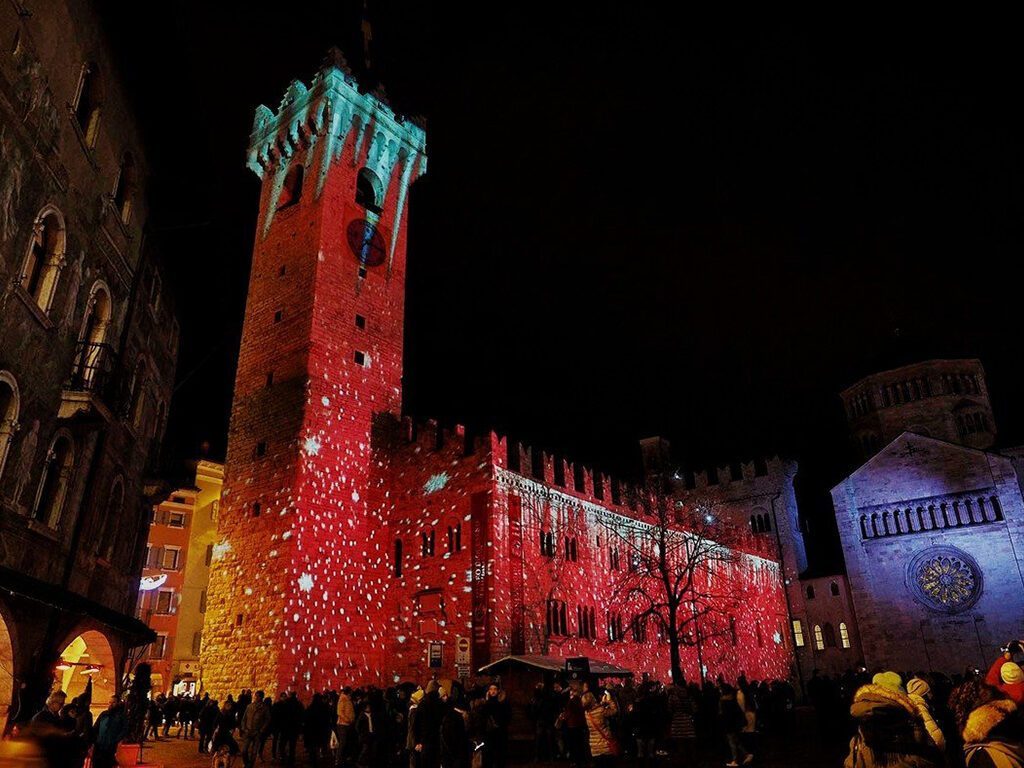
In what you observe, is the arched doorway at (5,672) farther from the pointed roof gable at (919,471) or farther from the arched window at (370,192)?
the pointed roof gable at (919,471)

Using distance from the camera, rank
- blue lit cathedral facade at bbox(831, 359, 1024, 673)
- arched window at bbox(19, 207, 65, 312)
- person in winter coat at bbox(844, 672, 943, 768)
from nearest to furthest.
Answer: person in winter coat at bbox(844, 672, 943, 768) < arched window at bbox(19, 207, 65, 312) < blue lit cathedral facade at bbox(831, 359, 1024, 673)

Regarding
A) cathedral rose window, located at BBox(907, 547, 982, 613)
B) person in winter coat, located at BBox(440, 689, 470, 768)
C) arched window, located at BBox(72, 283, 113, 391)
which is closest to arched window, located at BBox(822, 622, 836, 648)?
cathedral rose window, located at BBox(907, 547, 982, 613)

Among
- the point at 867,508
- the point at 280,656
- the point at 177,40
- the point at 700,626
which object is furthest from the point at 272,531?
the point at 867,508

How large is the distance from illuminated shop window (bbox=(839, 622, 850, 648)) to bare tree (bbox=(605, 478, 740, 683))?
7.79m

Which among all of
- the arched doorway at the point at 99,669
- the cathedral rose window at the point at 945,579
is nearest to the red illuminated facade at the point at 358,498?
the arched doorway at the point at 99,669

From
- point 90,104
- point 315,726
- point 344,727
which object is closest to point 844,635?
point 315,726

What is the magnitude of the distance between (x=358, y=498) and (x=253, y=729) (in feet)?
44.0

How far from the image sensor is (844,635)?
4078 cm

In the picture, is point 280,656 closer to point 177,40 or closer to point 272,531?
point 272,531

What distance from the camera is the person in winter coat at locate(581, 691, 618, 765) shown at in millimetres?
11141

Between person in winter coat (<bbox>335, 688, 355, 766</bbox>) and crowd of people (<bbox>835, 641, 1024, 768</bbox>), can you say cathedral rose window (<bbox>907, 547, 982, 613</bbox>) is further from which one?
crowd of people (<bbox>835, 641, 1024, 768</bbox>)

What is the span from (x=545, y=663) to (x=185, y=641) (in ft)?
72.8

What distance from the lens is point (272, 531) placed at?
25.0m

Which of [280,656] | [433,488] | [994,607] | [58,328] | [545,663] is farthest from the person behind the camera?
[994,607]
